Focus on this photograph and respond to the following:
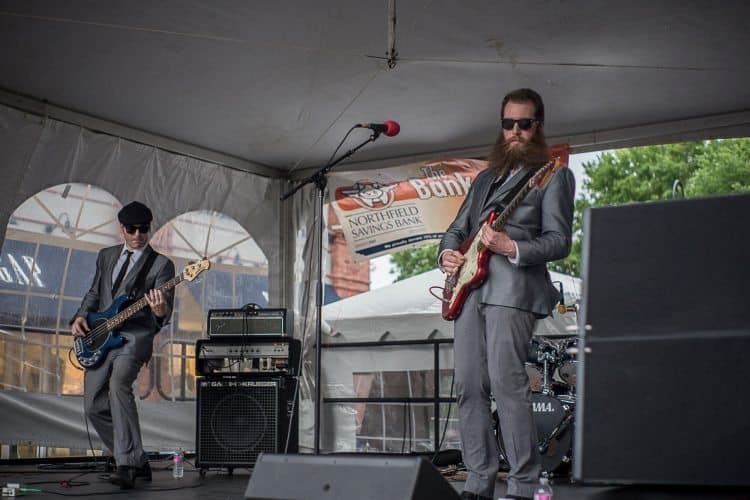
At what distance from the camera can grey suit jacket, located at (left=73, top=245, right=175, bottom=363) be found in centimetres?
507

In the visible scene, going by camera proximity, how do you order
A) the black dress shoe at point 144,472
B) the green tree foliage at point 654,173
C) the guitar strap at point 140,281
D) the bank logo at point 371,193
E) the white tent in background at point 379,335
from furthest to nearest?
the green tree foliage at point 654,173, the bank logo at point 371,193, the white tent in background at point 379,335, the guitar strap at point 140,281, the black dress shoe at point 144,472

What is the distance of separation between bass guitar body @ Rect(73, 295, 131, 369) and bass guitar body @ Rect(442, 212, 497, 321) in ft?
8.36

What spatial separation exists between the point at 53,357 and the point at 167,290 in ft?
6.60

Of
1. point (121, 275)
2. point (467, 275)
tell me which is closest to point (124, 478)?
point (121, 275)

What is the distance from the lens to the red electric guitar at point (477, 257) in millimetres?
3123

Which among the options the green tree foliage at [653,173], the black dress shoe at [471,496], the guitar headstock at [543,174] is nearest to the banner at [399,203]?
the guitar headstock at [543,174]

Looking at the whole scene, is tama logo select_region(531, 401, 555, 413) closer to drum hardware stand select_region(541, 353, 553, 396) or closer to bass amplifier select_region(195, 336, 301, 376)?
drum hardware stand select_region(541, 353, 553, 396)

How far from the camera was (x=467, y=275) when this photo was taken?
318 centimetres

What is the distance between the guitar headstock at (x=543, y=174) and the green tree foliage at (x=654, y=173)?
19.0m

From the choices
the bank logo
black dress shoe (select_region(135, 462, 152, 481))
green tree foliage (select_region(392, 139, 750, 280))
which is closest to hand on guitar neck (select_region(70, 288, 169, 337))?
black dress shoe (select_region(135, 462, 152, 481))

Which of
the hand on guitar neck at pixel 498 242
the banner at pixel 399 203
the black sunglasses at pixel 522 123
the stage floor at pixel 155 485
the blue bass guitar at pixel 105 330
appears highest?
the banner at pixel 399 203

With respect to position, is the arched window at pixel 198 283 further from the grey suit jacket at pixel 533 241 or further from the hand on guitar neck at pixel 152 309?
the grey suit jacket at pixel 533 241

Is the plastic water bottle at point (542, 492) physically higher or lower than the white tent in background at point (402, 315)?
lower

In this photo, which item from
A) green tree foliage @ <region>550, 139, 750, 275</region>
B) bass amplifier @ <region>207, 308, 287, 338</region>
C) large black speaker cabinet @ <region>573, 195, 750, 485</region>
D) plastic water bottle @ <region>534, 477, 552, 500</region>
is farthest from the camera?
green tree foliage @ <region>550, 139, 750, 275</region>
